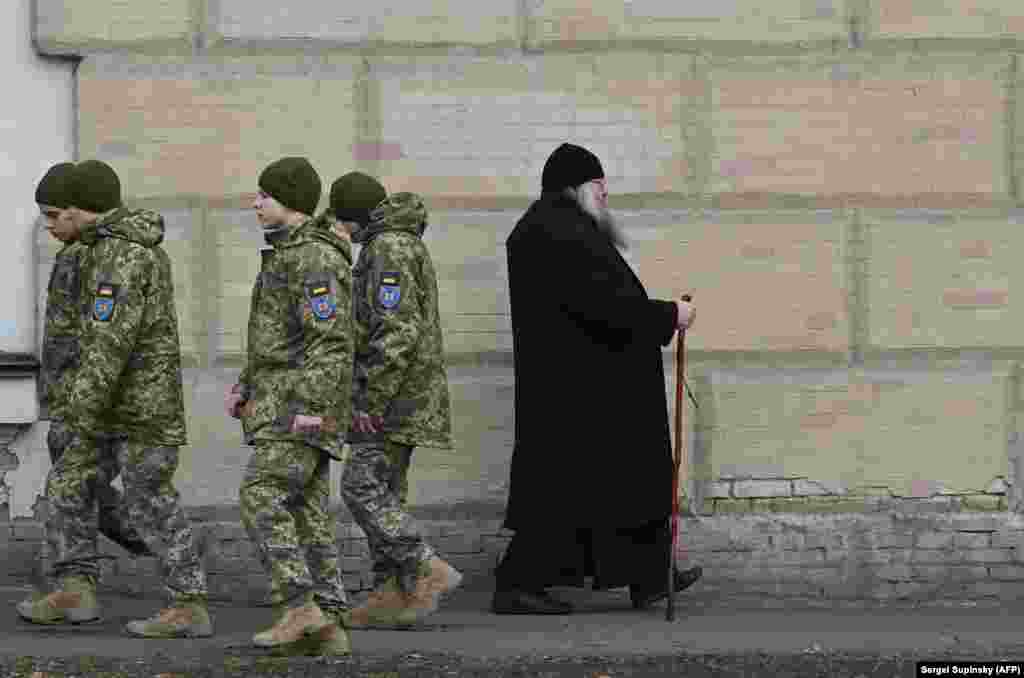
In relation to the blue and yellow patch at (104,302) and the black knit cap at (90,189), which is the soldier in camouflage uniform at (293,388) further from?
the black knit cap at (90,189)

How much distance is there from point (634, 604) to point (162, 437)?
83.4 inches

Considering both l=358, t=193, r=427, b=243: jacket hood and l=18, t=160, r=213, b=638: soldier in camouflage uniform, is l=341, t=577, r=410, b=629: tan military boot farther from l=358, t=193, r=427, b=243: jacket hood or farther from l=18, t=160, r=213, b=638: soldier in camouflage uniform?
l=358, t=193, r=427, b=243: jacket hood

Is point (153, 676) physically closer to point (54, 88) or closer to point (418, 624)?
point (418, 624)

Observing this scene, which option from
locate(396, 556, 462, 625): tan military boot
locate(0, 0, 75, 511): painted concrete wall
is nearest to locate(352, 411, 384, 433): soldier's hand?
locate(396, 556, 462, 625): tan military boot

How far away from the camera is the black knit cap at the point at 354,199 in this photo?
26.5 ft

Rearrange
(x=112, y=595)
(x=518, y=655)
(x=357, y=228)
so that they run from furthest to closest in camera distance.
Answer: (x=112, y=595) < (x=357, y=228) < (x=518, y=655)

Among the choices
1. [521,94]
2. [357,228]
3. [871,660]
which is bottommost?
[871,660]

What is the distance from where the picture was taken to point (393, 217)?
8078mm

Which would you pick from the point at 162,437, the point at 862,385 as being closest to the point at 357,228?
the point at 162,437

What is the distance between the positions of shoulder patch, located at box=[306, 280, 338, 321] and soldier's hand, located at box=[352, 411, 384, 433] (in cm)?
85

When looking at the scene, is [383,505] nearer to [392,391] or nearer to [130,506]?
[392,391]

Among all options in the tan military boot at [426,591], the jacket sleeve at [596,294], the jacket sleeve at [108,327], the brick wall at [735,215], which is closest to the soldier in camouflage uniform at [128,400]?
the jacket sleeve at [108,327]

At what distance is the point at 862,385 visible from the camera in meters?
9.13

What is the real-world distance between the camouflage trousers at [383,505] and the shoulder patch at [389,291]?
0.54 metres
